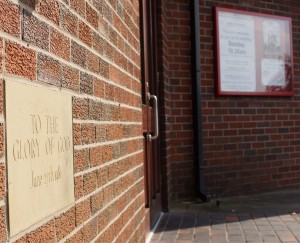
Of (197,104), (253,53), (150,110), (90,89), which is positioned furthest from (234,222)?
(90,89)

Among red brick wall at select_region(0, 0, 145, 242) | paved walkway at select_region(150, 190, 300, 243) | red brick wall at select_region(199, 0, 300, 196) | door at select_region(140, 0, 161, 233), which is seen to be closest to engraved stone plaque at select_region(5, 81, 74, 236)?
red brick wall at select_region(0, 0, 145, 242)

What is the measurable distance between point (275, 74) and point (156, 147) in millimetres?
3239

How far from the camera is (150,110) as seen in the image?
564 cm

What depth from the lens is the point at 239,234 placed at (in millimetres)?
5457

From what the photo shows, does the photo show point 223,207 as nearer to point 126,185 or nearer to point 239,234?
point 239,234

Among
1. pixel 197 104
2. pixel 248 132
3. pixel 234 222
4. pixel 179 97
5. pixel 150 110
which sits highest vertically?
pixel 179 97

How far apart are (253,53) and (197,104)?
5.23 feet

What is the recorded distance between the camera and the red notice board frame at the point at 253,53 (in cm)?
799

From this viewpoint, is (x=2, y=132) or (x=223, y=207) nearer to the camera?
(x=2, y=132)

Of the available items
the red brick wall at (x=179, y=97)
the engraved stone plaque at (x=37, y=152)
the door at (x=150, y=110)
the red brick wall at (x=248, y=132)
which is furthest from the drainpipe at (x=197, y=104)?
the engraved stone plaque at (x=37, y=152)

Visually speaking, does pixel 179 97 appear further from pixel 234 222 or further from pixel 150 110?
pixel 234 222

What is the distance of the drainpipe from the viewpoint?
7445 mm

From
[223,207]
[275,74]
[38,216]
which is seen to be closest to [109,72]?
[38,216]

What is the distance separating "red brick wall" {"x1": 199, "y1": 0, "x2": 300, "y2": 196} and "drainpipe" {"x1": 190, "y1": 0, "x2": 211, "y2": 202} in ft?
0.81
